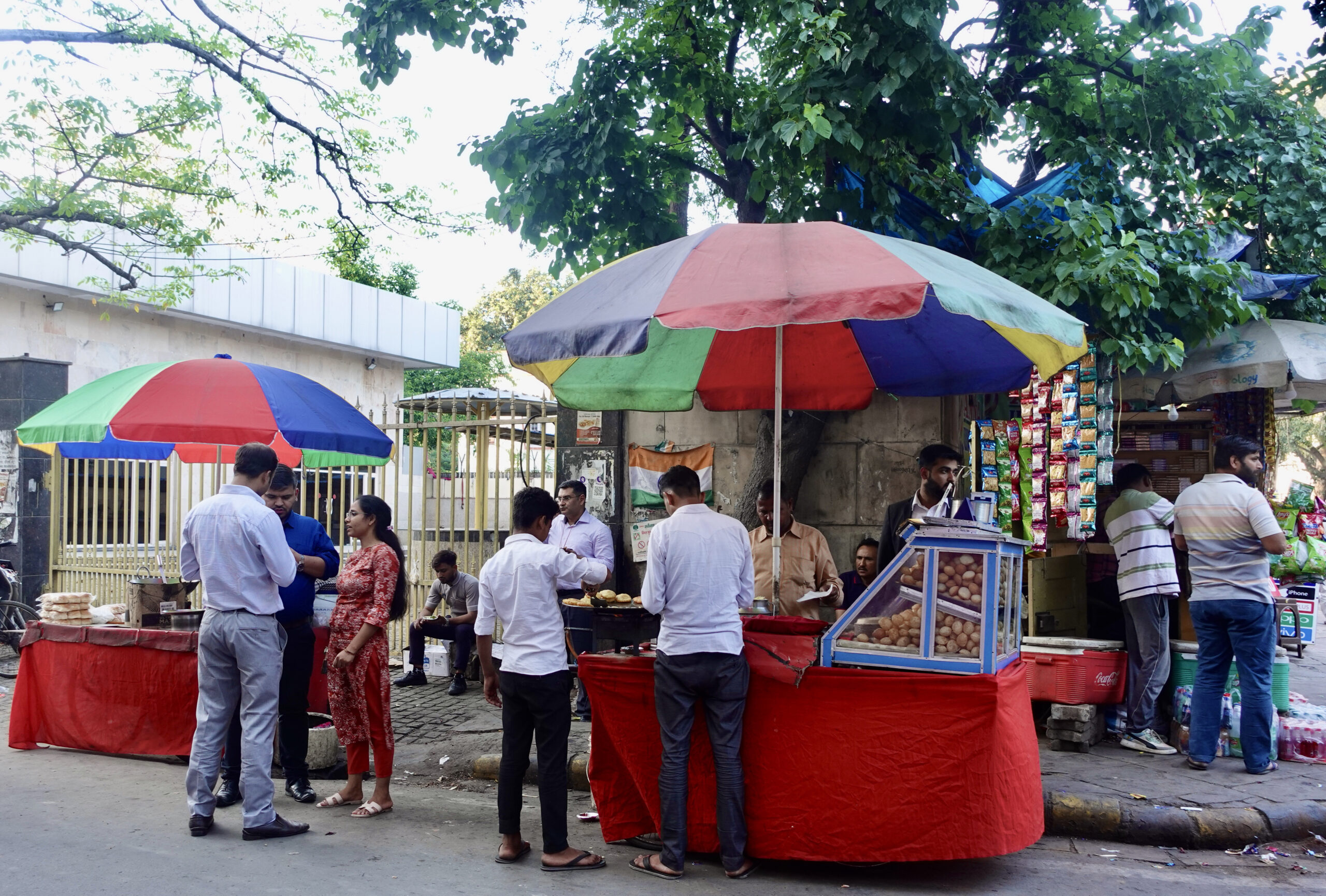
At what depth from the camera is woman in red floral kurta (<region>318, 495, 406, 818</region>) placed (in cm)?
536

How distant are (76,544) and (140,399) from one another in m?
6.48

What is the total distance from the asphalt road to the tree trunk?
3053 millimetres

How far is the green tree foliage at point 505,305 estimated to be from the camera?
32625 mm

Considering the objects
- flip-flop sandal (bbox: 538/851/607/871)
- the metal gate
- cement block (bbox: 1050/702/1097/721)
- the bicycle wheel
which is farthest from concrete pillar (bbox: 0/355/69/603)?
cement block (bbox: 1050/702/1097/721)

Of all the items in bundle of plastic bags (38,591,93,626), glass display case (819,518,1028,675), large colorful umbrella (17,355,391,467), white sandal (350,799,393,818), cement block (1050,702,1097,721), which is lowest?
white sandal (350,799,393,818)

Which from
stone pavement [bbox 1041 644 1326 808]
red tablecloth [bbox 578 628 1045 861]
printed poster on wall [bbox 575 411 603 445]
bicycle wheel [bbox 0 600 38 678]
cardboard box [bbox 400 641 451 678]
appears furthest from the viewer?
bicycle wheel [bbox 0 600 38 678]

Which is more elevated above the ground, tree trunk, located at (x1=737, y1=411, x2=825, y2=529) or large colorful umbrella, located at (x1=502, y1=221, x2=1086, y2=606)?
large colorful umbrella, located at (x1=502, y1=221, x2=1086, y2=606)

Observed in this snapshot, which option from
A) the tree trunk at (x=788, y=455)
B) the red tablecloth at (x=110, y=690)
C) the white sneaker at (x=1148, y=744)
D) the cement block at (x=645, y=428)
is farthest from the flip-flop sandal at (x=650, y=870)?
the cement block at (x=645, y=428)

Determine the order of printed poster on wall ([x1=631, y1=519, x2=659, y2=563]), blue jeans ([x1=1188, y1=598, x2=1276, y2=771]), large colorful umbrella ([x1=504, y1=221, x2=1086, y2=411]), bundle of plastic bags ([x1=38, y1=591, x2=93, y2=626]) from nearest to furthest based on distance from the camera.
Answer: large colorful umbrella ([x1=504, y1=221, x2=1086, y2=411]) → blue jeans ([x1=1188, y1=598, x2=1276, y2=771]) → bundle of plastic bags ([x1=38, y1=591, x2=93, y2=626]) → printed poster on wall ([x1=631, y1=519, x2=659, y2=563])

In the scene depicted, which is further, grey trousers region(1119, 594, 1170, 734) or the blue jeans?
grey trousers region(1119, 594, 1170, 734)

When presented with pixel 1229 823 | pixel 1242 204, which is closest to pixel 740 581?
pixel 1229 823

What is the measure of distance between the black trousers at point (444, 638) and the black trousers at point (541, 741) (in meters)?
4.24

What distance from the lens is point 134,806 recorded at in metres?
5.55

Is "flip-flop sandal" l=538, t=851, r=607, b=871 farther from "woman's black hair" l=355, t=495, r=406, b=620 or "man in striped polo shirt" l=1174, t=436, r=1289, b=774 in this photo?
"man in striped polo shirt" l=1174, t=436, r=1289, b=774
